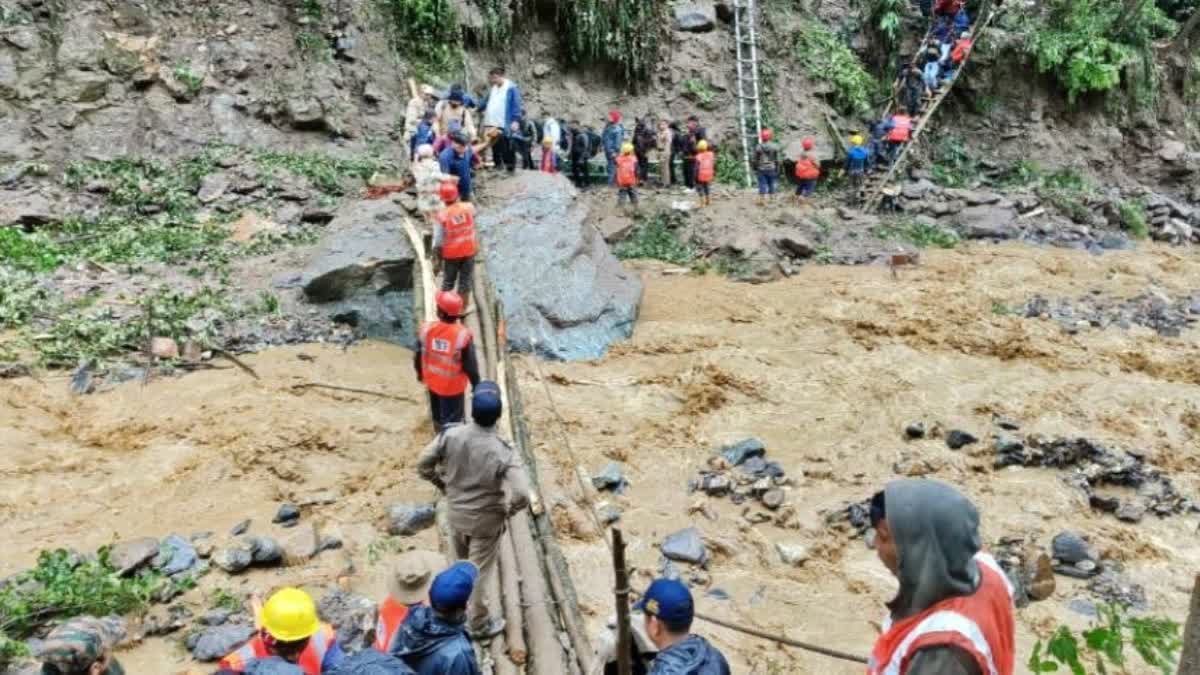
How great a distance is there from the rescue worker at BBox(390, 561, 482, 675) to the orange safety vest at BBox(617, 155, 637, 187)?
1260cm

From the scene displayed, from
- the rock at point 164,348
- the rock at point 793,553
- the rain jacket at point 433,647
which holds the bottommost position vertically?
the rock at point 793,553

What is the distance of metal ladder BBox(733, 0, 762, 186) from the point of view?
60.9 ft

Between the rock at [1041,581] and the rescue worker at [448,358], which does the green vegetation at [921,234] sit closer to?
the rock at [1041,581]

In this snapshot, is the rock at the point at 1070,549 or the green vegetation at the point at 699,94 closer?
the rock at the point at 1070,549

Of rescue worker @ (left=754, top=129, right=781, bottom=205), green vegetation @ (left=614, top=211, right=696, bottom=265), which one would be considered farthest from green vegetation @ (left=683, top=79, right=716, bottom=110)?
green vegetation @ (left=614, top=211, right=696, bottom=265)

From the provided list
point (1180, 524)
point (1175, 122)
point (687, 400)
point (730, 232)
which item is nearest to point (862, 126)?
point (730, 232)

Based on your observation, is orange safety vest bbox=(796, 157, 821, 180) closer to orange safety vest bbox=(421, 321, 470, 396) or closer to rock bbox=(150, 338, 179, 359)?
rock bbox=(150, 338, 179, 359)

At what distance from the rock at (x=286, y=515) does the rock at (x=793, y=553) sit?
411 centimetres

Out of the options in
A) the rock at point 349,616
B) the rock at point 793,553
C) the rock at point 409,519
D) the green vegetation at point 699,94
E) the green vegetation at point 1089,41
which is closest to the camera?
the rock at point 349,616

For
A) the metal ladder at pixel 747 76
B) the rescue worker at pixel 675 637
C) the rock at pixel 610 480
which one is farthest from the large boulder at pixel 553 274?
the rescue worker at pixel 675 637

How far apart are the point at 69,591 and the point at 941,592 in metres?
5.49

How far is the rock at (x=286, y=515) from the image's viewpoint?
22.7 ft

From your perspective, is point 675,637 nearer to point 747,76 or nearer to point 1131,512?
point 1131,512

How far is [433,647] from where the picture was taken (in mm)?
3438
